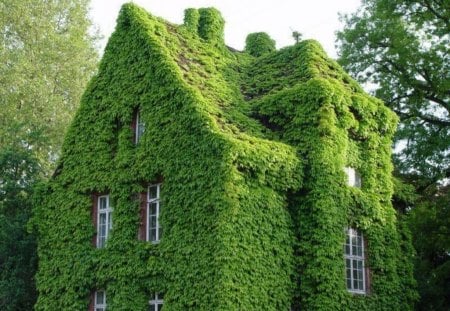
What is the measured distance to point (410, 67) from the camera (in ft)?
107

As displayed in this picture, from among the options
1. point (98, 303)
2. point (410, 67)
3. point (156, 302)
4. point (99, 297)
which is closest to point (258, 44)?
point (410, 67)

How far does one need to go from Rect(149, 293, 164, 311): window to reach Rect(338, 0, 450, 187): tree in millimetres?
15424

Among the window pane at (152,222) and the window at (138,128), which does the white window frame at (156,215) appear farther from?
the window at (138,128)

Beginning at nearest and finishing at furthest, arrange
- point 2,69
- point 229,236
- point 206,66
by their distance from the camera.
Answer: point 229,236 < point 206,66 < point 2,69

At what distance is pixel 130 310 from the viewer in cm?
2220

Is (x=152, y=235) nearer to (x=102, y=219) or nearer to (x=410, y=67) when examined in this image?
(x=102, y=219)

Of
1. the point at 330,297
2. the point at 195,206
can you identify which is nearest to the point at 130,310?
the point at 195,206

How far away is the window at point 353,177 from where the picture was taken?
24109 mm

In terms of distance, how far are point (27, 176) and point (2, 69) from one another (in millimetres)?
9324

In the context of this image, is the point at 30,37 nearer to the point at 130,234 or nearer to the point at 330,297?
the point at 130,234

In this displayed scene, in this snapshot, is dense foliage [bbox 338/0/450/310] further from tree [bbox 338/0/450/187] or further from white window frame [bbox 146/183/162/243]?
white window frame [bbox 146/183/162/243]

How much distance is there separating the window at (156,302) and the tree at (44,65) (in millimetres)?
14659

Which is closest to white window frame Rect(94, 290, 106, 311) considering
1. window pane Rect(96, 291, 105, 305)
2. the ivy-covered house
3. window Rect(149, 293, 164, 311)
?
window pane Rect(96, 291, 105, 305)

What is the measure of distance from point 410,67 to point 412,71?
25 centimetres
